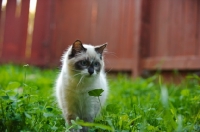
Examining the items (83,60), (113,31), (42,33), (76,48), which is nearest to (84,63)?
(83,60)

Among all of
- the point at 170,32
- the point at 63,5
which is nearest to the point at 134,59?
the point at 170,32

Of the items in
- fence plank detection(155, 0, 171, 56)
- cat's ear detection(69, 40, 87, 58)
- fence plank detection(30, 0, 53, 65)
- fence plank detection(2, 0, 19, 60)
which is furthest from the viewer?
fence plank detection(30, 0, 53, 65)

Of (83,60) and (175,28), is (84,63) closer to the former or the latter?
(83,60)

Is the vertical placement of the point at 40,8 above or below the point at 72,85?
above

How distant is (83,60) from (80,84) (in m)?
0.20

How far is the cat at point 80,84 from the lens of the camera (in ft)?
7.63

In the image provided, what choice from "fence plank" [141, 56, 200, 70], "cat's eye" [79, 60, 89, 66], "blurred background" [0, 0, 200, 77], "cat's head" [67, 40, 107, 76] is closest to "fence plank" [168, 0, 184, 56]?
"blurred background" [0, 0, 200, 77]

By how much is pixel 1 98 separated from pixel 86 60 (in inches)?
29.4

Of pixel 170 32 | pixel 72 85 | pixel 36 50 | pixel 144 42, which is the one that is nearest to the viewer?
pixel 72 85

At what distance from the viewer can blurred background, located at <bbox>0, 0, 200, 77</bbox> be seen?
4508 mm

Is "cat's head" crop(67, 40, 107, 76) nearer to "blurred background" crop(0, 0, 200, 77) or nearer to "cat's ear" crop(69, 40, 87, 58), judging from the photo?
"cat's ear" crop(69, 40, 87, 58)

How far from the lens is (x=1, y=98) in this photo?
1.95 m

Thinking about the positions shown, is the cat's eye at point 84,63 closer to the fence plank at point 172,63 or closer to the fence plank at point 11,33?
the fence plank at point 172,63

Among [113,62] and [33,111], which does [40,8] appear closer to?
[113,62]
